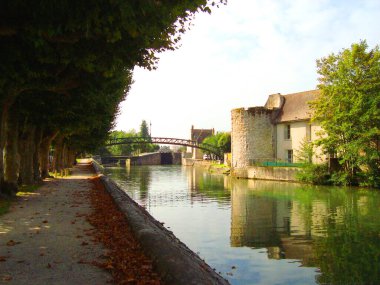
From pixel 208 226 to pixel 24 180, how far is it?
10.4 m

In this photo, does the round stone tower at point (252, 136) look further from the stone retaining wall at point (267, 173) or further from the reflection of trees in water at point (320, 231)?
the reflection of trees in water at point (320, 231)

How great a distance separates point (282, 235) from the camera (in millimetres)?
14203

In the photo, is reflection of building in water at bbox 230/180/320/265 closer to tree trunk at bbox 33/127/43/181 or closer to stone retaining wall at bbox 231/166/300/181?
tree trunk at bbox 33/127/43/181

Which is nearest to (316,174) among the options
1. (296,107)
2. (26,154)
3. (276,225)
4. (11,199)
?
(296,107)

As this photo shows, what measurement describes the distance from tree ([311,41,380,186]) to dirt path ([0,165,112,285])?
2482cm

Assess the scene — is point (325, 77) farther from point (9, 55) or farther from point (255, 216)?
point (9, 55)

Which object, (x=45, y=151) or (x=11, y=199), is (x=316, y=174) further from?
(x=11, y=199)

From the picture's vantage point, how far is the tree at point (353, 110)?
31.2 m

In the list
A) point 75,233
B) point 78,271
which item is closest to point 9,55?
point 75,233

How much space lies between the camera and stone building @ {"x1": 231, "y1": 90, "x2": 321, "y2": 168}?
4466 centimetres

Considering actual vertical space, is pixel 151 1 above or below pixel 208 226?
above

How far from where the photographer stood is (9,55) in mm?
8539

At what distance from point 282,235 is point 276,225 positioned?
193 cm

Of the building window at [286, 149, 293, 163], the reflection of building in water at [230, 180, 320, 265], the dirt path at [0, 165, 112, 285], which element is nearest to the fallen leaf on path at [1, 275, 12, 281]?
the dirt path at [0, 165, 112, 285]
